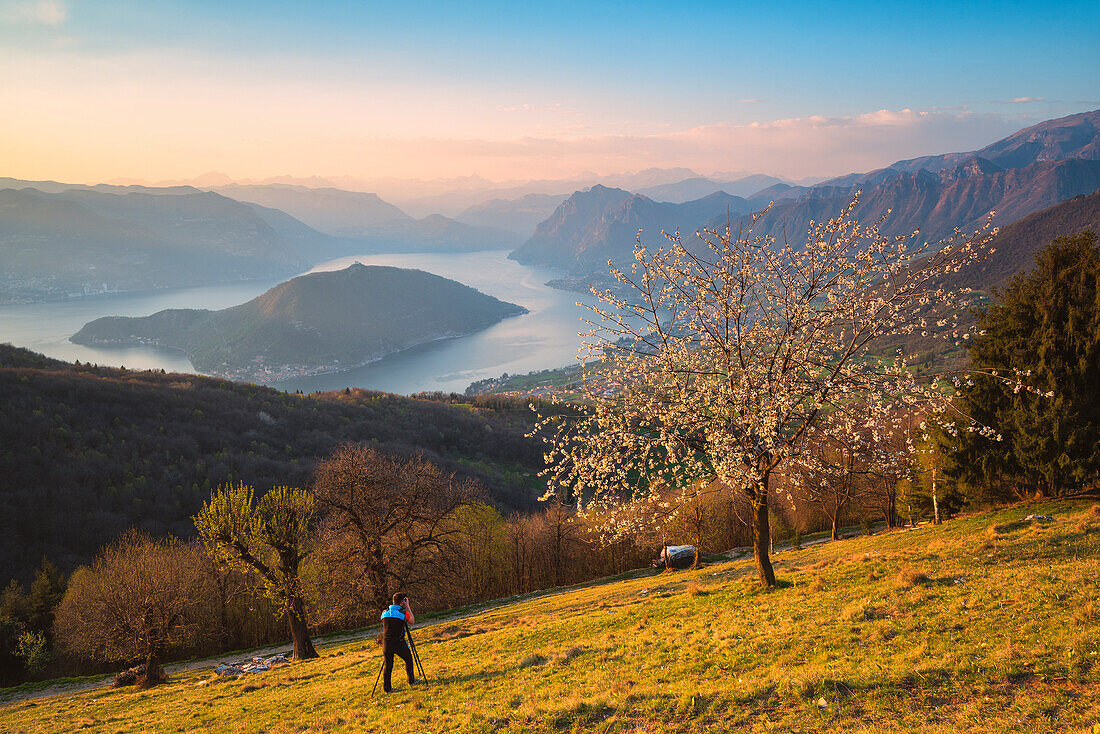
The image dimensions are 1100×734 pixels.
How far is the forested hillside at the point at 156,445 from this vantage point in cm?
6312

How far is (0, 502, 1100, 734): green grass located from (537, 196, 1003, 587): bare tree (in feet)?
11.0

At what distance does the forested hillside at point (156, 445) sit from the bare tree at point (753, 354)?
7069 cm

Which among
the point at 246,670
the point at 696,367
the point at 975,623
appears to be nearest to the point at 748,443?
the point at 696,367

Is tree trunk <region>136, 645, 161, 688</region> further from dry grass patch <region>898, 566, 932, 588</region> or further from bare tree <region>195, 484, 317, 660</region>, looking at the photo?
dry grass patch <region>898, 566, 932, 588</region>

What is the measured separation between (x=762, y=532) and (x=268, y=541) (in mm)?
23176

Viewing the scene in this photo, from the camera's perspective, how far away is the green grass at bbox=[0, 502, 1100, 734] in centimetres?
748

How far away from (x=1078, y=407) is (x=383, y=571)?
3134cm

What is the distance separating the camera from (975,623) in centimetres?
977

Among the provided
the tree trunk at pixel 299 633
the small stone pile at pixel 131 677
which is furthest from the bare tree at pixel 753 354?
the small stone pile at pixel 131 677

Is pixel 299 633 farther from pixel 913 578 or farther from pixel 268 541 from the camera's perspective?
pixel 913 578

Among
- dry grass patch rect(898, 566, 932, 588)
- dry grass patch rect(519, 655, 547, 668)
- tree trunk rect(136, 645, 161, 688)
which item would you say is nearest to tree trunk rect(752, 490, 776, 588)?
dry grass patch rect(898, 566, 932, 588)

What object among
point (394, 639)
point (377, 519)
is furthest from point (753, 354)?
point (377, 519)

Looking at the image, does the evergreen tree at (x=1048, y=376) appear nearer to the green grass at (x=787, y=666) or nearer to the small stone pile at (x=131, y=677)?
the green grass at (x=787, y=666)

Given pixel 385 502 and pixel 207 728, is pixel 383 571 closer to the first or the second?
pixel 385 502
